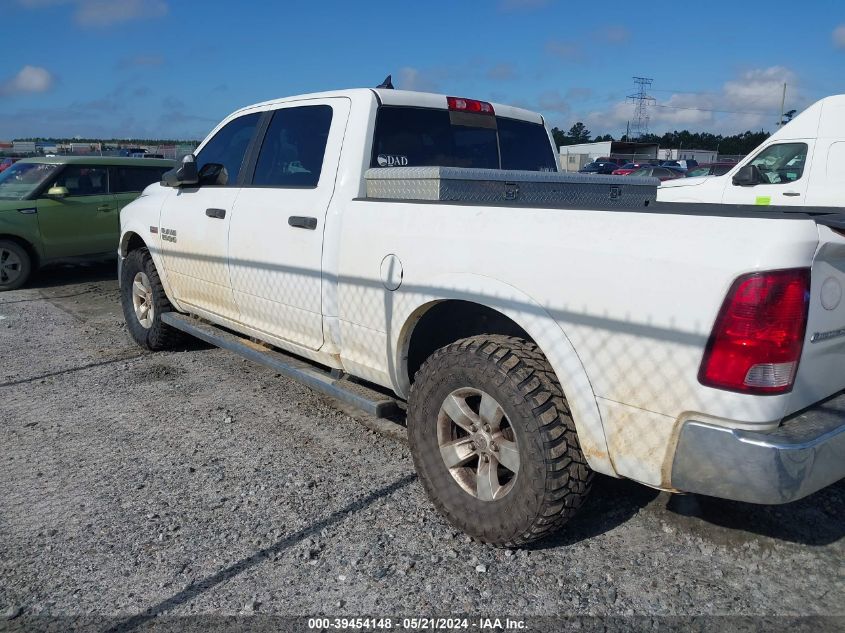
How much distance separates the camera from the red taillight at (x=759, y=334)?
225cm

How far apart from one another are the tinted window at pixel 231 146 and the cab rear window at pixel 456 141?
126 centimetres

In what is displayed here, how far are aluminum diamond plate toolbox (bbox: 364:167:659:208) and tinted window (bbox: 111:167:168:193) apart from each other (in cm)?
793

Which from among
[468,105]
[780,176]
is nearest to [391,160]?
[468,105]

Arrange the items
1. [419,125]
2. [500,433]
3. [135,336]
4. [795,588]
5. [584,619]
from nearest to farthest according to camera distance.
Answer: [584,619], [795,588], [500,433], [419,125], [135,336]

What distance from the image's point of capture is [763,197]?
9.17m

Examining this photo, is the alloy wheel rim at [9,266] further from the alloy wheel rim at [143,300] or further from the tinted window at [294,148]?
the tinted window at [294,148]

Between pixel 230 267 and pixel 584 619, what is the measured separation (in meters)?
3.12

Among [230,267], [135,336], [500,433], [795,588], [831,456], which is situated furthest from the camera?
[135,336]

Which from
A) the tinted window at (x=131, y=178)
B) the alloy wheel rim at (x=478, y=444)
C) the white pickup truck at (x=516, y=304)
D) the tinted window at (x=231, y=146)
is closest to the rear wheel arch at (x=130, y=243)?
the tinted window at (x=231, y=146)

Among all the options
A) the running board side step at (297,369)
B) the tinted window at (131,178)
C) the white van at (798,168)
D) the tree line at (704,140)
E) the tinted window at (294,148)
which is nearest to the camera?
the running board side step at (297,369)

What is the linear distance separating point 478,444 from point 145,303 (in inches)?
164

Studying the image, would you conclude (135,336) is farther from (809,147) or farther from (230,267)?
(809,147)

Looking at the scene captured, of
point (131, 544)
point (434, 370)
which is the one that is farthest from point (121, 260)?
point (434, 370)

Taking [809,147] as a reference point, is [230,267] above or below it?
below
